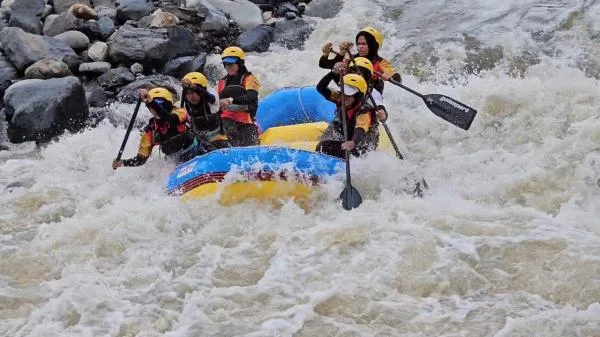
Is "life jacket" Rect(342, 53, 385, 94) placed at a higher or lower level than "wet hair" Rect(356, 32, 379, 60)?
lower

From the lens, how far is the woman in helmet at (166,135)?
271 inches

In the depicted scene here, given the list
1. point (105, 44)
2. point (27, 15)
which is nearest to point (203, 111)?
point (105, 44)

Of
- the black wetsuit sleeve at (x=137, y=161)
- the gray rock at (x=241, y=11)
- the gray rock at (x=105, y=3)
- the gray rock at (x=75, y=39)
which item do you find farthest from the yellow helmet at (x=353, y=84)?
the gray rock at (x=105, y=3)

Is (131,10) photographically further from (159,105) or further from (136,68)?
(159,105)

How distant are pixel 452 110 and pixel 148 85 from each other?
4.50 m

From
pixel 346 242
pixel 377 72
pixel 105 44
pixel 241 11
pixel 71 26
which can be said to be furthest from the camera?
pixel 241 11

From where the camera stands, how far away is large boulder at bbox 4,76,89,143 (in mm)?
9094

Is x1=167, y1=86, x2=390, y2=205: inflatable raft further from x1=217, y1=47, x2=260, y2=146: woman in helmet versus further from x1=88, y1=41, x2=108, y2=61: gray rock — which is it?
x1=88, y1=41, x2=108, y2=61: gray rock

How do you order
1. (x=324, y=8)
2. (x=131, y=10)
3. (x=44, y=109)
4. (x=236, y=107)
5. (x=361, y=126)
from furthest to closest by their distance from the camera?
(x=324, y=8) < (x=131, y=10) < (x=44, y=109) < (x=236, y=107) < (x=361, y=126)

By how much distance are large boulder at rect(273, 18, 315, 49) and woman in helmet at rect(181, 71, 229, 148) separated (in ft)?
17.7

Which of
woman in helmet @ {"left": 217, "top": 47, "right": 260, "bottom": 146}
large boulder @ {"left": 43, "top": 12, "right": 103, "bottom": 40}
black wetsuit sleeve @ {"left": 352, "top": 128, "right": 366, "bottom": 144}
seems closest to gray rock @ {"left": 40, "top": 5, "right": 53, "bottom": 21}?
large boulder @ {"left": 43, "top": 12, "right": 103, "bottom": 40}

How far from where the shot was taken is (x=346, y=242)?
236 inches

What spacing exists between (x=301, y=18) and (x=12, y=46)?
17.1 feet

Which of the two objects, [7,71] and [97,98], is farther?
[7,71]
